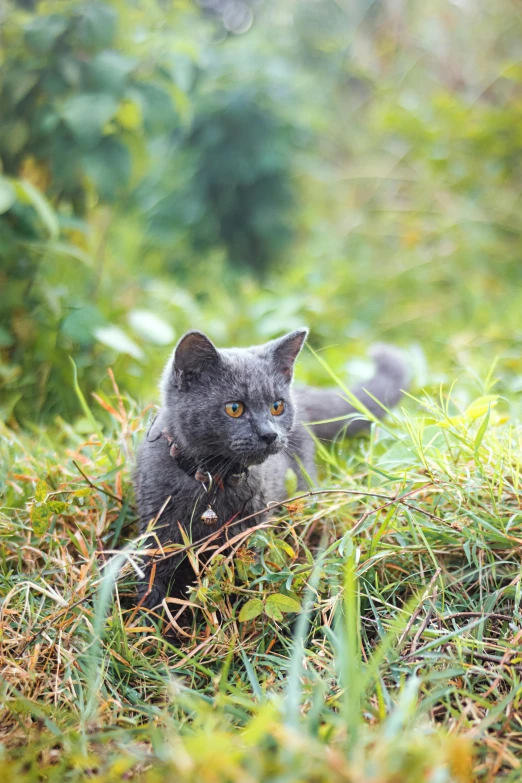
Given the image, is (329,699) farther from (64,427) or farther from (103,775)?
(64,427)

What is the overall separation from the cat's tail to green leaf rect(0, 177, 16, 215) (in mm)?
1509

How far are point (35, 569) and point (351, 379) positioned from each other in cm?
178

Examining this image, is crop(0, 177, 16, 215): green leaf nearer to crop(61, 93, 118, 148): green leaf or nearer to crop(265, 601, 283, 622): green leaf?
crop(61, 93, 118, 148): green leaf

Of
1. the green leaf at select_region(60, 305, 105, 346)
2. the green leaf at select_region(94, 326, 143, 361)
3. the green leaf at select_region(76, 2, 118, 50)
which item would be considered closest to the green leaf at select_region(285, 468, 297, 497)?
the green leaf at select_region(94, 326, 143, 361)

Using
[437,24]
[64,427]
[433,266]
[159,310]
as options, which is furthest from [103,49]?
[437,24]

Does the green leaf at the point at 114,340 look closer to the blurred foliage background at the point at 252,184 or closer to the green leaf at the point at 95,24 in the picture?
the blurred foliage background at the point at 252,184

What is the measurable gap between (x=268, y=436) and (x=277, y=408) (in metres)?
0.24

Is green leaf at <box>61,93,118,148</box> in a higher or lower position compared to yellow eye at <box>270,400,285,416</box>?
higher

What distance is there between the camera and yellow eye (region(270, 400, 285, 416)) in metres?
2.05

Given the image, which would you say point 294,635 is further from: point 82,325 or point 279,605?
point 82,325

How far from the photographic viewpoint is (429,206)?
5570 mm

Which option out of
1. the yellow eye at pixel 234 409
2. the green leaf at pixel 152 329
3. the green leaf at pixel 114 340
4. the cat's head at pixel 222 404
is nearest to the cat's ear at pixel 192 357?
the cat's head at pixel 222 404

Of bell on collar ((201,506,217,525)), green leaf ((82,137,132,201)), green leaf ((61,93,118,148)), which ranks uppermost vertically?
green leaf ((61,93,118,148))

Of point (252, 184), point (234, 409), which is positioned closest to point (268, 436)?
point (234, 409)
